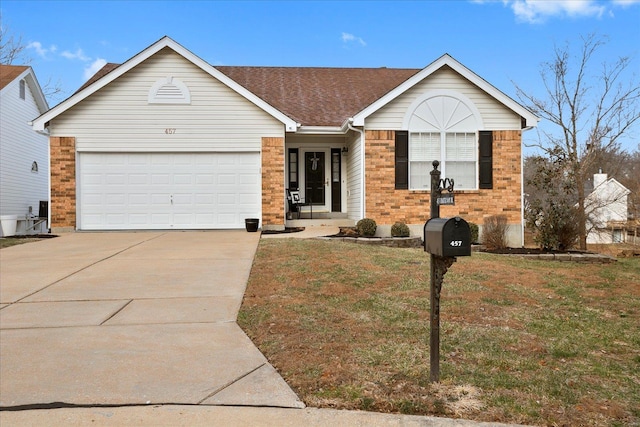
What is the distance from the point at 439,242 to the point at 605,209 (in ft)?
97.9

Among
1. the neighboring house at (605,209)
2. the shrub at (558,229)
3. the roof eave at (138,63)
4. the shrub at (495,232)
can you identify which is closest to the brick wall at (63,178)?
the roof eave at (138,63)

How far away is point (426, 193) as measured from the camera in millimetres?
14727

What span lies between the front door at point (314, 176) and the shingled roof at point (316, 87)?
1.46 metres

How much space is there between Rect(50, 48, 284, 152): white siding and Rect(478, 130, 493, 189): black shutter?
5.82m

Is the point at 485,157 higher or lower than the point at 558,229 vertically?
higher

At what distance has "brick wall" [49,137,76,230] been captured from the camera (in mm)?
14672

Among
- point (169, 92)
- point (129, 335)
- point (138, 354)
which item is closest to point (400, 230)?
point (169, 92)

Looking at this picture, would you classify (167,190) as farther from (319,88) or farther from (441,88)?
(441,88)

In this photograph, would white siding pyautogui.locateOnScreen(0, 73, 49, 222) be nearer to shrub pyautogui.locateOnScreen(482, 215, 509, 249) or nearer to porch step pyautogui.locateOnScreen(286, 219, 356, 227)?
porch step pyautogui.locateOnScreen(286, 219, 356, 227)

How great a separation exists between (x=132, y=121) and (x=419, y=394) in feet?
44.0

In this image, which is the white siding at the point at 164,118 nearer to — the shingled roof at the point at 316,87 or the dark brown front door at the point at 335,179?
the shingled roof at the point at 316,87

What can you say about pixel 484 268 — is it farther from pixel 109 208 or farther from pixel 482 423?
pixel 109 208

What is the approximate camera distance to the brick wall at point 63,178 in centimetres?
1467

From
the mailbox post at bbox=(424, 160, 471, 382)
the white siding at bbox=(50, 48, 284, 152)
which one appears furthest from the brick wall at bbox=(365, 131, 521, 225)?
the mailbox post at bbox=(424, 160, 471, 382)
